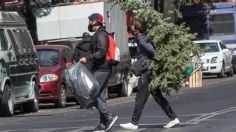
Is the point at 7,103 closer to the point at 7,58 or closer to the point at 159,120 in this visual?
the point at 7,58

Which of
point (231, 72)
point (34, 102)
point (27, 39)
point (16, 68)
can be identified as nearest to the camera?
point (16, 68)

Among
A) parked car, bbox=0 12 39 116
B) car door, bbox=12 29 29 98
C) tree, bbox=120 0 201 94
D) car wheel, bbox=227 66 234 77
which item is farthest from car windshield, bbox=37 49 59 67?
car wheel, bbox=227 66 234 77

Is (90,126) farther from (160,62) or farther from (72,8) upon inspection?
(72,8)

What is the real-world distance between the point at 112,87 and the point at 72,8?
3034mm

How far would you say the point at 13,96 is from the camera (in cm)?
2069

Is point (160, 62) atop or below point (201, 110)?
atop

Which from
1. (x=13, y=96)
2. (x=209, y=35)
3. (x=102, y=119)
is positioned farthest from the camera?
(x=209, y=35)

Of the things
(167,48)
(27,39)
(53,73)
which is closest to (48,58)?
(53,73)

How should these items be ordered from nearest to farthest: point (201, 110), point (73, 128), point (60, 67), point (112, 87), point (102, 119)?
1. point (102, 119)
2. point (73, 128)
3. point (201, 110)
4. point (60, 67)
5. point (112, 87)

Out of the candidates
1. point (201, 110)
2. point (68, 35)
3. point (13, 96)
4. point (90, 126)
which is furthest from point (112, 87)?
point (90, 126)

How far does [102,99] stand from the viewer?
Result: 43.7ft

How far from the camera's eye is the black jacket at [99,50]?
13.2 metres

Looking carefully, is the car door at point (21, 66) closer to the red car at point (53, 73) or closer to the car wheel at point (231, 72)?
the red car at point (53, 73)

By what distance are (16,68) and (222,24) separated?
74.7 ft
